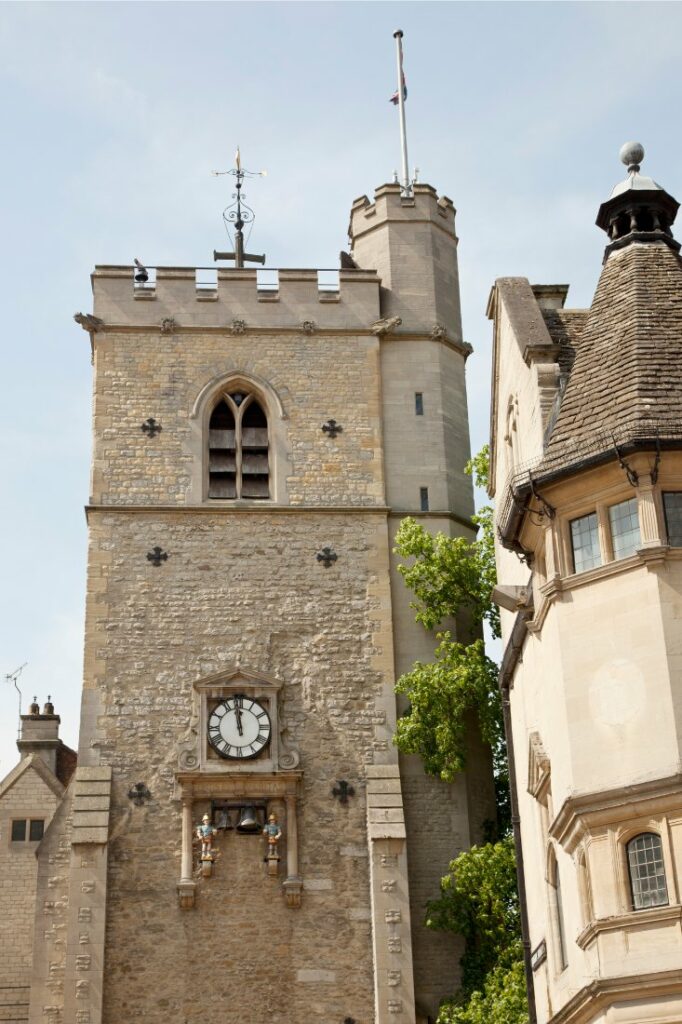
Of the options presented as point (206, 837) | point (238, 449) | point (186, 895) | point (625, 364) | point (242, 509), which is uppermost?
point (238, 449)

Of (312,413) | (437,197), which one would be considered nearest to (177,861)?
(312,413)

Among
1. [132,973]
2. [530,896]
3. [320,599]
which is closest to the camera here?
[530,896]

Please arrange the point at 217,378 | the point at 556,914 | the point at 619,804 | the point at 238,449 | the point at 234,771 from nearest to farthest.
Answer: the point at 619,804 → the point at 556,914 → the point at 234,771 → the point at 238,449 → the point at 217,378

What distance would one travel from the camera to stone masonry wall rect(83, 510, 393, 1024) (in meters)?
26.0

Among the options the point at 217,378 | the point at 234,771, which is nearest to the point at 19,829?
the point at 234,771

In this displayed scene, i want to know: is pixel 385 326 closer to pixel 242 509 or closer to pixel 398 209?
pixel 398 209

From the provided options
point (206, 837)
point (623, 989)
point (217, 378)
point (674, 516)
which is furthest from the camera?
point (217, 378)

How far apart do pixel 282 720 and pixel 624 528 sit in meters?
11.0

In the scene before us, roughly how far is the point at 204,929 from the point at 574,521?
10.8 metres

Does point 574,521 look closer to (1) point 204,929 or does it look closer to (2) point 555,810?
(2) point 555,810

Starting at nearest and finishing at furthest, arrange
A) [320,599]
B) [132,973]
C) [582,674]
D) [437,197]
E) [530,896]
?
[582,674], [530,896], [132,973], [320,599], [437,197]

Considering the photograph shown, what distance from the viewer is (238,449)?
29938 millimetres

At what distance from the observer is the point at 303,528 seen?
96.2 ft

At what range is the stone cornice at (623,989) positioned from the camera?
1594 cm
